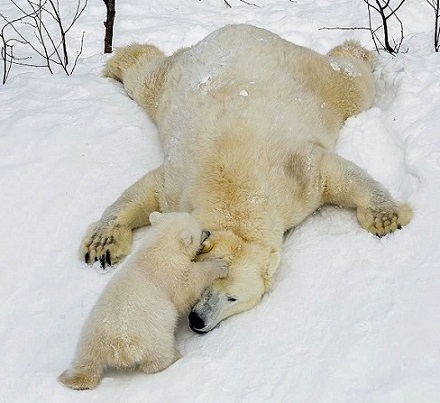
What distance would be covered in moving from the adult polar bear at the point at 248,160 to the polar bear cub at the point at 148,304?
132 mm

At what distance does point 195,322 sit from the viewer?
3545 mm

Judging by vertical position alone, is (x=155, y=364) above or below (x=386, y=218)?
below

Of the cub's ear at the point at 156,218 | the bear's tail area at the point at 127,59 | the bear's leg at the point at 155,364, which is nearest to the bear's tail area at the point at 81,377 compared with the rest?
the bear's leg at the point at 155,364

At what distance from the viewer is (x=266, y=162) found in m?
4.16

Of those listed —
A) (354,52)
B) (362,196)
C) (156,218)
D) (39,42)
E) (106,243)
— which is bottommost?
(39,42)

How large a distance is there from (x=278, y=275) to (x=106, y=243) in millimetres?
1024

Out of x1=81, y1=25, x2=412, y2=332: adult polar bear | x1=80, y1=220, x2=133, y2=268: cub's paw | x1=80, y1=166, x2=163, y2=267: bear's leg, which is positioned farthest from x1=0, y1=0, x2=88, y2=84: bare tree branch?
x1=80, y1=220, x2=133, y2=268: cub's paw

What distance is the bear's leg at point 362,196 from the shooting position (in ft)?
12.8

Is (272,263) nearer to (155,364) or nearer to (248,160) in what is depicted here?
(248,160)

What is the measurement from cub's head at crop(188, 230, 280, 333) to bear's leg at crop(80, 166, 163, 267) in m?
0.68

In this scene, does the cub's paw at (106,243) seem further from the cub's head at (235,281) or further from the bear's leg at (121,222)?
the cub's head at (235,281)

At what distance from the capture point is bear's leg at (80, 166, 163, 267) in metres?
4.21

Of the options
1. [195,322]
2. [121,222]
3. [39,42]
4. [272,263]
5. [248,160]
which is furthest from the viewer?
[39,42]

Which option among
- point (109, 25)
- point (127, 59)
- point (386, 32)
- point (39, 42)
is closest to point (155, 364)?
point (127, 59)
